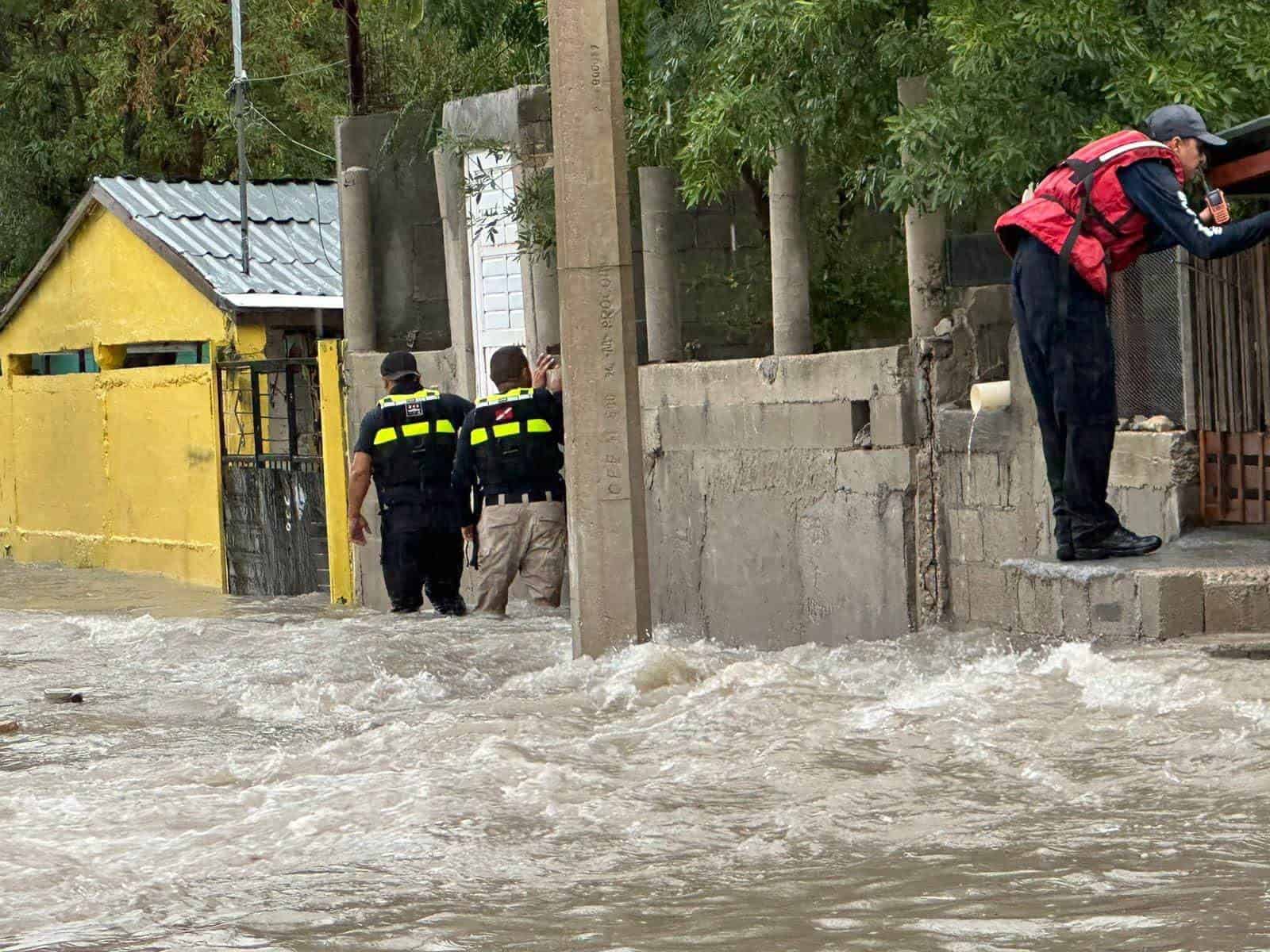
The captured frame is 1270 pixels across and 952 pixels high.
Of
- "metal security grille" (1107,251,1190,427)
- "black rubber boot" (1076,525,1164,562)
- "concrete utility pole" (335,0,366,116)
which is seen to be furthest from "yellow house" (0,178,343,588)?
"black rubber boot" (1076,525,1164,562)

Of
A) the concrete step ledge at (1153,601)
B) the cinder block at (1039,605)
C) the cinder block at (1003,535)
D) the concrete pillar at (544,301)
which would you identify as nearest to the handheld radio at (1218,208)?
the concrete step ledge at (1153,601)

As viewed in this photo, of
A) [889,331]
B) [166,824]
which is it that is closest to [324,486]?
[889,331]

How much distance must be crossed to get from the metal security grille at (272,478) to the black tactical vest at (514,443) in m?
5.17

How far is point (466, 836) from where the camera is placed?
5637 mm

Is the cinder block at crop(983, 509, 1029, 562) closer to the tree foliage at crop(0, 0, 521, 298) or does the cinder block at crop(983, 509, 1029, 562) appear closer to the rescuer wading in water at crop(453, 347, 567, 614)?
the rescuer wading in water at crop(453, 347, 567, 614)

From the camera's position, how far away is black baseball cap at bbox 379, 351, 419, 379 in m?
12.3

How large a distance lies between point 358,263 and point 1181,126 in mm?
9420

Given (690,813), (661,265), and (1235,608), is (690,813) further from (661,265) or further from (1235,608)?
(661,265)

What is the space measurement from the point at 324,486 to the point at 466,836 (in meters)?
11.0

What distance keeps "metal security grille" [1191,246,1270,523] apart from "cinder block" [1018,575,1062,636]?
95 centimetres

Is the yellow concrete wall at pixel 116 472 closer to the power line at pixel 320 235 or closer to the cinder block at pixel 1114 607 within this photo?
the power line at pixel 320 235

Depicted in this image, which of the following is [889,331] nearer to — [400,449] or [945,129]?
[400,449]

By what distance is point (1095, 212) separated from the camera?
732 centimetres

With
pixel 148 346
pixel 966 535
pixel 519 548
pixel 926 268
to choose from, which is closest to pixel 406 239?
pixel 519 548
